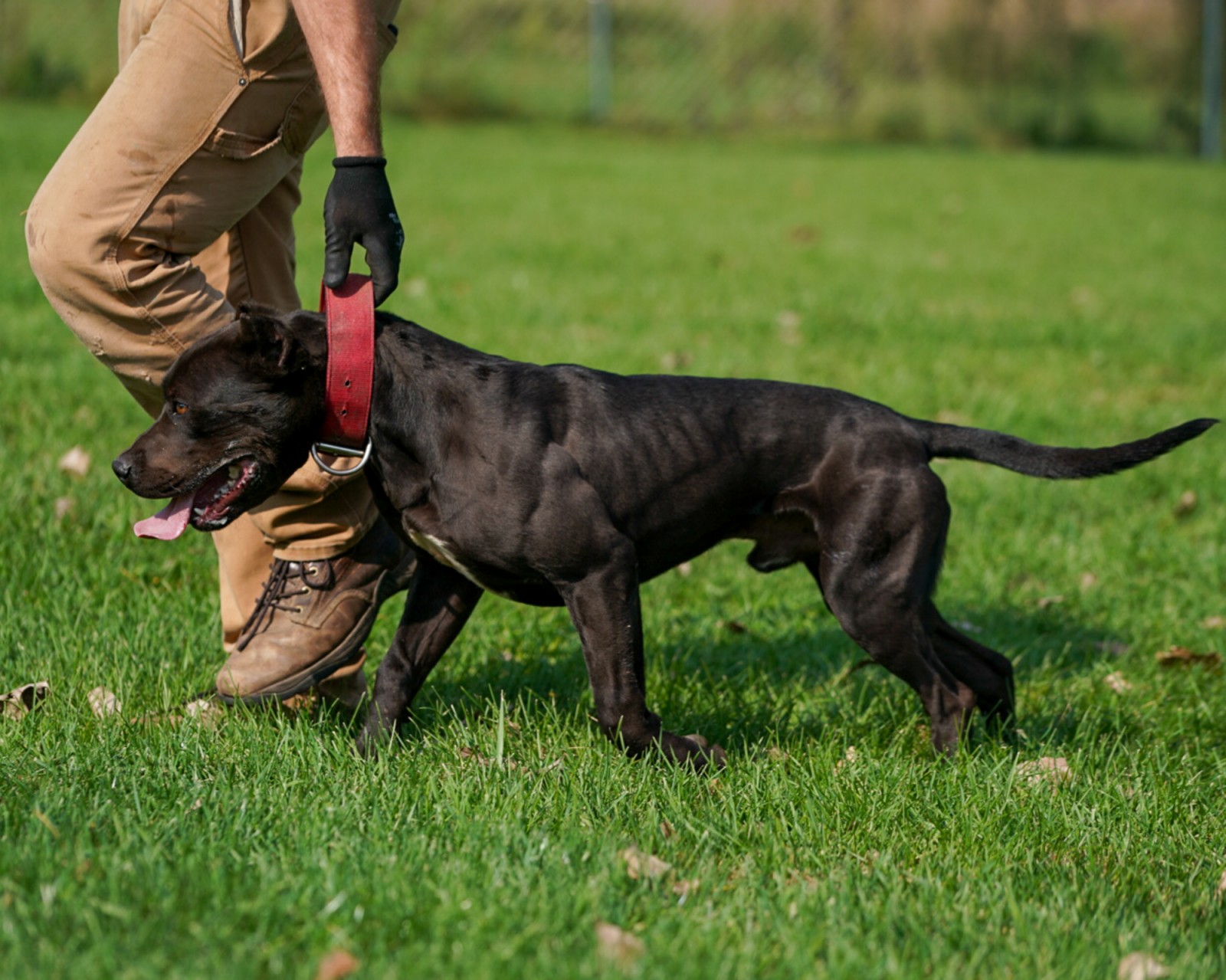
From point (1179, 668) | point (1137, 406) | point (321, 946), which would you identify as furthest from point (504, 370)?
point (1137, 406)

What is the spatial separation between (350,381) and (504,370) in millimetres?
386

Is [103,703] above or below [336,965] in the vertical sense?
below

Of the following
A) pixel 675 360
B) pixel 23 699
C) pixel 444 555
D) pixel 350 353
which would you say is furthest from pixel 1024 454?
pixel 675 360

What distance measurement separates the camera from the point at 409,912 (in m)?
2.40

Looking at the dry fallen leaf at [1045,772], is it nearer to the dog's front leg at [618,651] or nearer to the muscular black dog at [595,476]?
the muscular black dog at [595,476]

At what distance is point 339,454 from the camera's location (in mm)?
3312

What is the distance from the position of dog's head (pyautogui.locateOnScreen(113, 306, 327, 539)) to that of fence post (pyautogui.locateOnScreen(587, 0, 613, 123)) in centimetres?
1843

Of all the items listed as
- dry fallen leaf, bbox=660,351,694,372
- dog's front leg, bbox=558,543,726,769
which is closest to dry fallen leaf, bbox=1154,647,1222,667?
dog's front leg, bbox=558,543,726,769

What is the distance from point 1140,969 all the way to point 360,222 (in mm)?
2205

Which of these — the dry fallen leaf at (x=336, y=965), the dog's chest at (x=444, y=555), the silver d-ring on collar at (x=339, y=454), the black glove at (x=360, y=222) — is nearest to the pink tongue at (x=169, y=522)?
the silver d-ring on collar at (x=339, y=454)

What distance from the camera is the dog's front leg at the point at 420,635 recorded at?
356 centimetres

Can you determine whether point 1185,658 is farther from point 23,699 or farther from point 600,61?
point 600,61

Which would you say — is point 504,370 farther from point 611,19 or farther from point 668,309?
point 611,19

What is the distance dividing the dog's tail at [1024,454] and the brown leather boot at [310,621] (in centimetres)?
145
